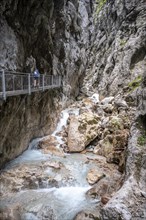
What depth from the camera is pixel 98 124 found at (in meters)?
20.8

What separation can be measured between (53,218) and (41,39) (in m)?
13.9

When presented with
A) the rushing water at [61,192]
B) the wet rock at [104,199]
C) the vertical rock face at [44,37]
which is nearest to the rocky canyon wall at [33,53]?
the vertical rock face at [44,37]

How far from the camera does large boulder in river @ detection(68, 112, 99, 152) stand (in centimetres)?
1830

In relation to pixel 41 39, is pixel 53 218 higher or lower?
lower

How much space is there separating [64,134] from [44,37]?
29.7ft

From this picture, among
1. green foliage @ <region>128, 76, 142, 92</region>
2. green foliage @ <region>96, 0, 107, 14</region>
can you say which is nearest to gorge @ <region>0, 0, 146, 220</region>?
green foliage @ <region>128, 76, 142, 92</region>

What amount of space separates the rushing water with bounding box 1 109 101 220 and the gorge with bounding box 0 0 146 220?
5 centimetres

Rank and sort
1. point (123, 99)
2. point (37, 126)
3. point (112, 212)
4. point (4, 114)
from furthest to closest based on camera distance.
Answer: point (123, 99) < point (37, 126) < point (4, 114) < point (112, 212)

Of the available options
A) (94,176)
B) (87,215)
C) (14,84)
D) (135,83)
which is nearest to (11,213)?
(87,215)

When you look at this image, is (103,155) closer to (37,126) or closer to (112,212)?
(37,126)

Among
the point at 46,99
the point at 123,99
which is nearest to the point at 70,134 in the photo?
the point at 46,99

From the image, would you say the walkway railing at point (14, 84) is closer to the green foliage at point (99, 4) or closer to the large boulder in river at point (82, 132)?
the large boulder in river at point (82, 132)

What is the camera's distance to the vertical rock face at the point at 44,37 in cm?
1252

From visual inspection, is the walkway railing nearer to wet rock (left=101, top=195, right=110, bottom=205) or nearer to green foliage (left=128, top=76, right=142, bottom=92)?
wet rock (left=101, top=195, right=110, bottom=205)
